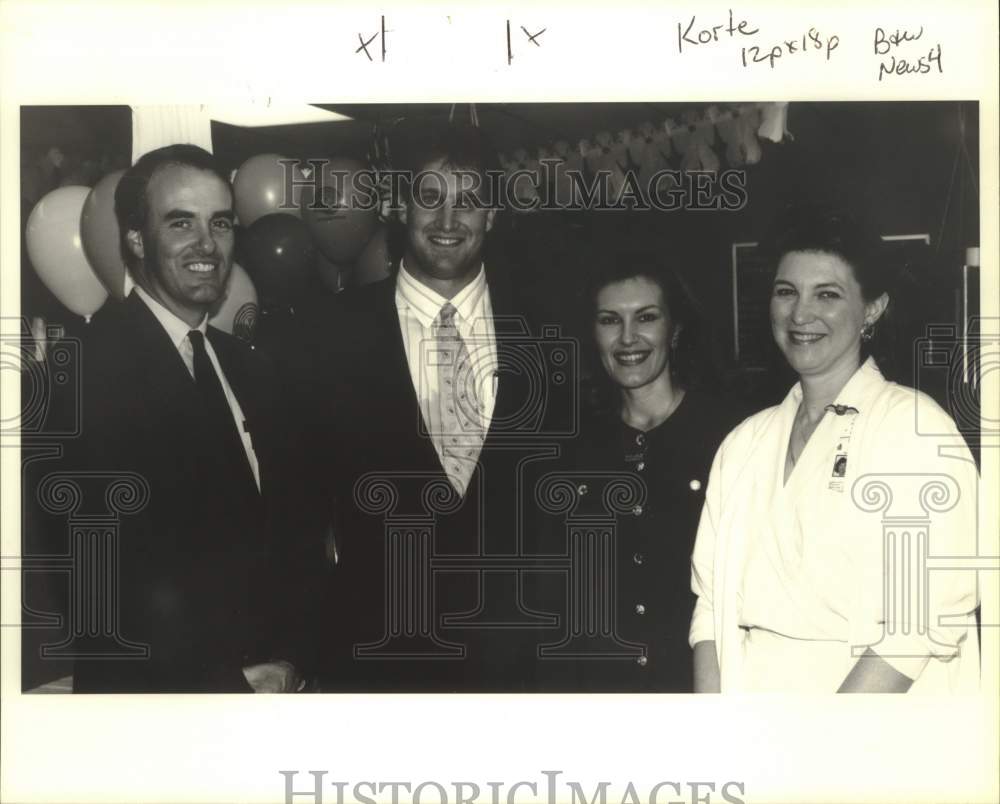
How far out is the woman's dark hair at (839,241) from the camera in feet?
8.38

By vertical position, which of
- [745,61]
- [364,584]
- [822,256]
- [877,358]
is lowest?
[364,584]

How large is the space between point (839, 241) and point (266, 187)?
46.5 inches

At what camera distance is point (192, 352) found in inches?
102

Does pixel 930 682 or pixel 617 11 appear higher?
pixel 617 11

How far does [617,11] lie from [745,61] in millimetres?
284

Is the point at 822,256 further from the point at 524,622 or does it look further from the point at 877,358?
the point at 524,622

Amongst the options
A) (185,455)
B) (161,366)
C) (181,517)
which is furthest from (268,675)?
(161,366)

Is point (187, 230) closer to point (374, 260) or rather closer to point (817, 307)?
point (374, 260)

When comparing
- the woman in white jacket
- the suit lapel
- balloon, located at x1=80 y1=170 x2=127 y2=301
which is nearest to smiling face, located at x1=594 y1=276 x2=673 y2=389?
the woman in white jacket

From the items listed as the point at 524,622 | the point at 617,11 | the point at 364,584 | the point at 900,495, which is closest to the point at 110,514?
the point at 364,584

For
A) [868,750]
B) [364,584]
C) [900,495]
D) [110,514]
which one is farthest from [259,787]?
[900,495]

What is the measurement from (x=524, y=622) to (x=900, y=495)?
0.82m

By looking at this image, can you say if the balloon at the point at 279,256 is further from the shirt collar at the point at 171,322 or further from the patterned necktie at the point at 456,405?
the patterned necktie at the point at 456,405

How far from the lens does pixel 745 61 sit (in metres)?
2.57
